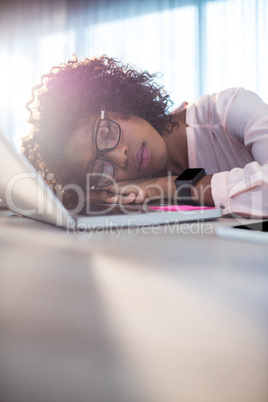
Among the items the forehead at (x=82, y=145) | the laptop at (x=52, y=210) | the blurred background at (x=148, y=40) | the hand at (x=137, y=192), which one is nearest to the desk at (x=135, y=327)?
the laptop at (x=52, y=210)

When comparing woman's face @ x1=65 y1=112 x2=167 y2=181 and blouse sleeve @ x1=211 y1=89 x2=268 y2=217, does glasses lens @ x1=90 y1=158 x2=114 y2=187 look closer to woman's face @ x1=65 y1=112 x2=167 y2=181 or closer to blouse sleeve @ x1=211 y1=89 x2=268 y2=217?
woman's face @ x1=65 y1=112 x2=167 y2=181

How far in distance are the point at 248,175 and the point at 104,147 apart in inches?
20.0

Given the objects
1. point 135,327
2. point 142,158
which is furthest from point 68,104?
point 135,327

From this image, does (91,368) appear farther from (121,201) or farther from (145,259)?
(121,201)

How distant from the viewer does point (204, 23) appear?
→ 3.14 meters

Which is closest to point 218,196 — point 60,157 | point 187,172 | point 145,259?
point 187,172

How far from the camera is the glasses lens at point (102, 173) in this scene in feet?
3.58

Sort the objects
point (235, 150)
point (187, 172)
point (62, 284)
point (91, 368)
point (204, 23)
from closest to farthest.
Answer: point (91, 368)
point (62, 284)
point (187, 172)
point (235, 150)
point (204, 23)

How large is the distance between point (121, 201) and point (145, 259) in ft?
1.83

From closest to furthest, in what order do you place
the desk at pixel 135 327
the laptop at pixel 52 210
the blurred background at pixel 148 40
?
the desk at pixel 135 327 → the laptop at pixel 52 210 → the blurred background at pixel 148 40

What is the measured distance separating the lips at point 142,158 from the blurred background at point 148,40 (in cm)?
166

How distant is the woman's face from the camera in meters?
1.04

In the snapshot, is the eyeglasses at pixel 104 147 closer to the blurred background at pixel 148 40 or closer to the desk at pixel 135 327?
the desk at pixel 135 327

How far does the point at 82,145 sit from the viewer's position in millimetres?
1027
